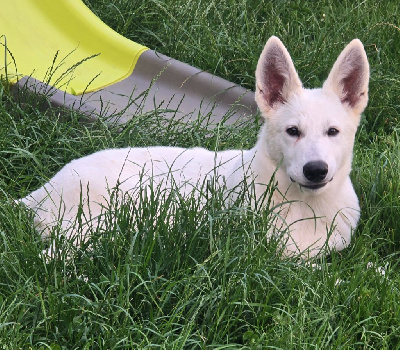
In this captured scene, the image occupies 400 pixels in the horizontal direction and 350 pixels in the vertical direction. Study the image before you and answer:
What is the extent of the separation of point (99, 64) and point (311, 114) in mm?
3041

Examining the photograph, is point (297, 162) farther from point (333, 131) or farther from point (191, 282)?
point (191, 282)

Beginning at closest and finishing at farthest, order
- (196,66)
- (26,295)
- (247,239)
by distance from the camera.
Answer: (26,295) → (247,239) → (196,66)

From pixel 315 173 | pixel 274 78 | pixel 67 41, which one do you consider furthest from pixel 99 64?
pixel 315 173

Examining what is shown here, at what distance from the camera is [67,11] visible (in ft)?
22.7

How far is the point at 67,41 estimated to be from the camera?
22.3 feet

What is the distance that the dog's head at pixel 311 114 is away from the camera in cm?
395

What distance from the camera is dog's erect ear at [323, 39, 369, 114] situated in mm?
4160

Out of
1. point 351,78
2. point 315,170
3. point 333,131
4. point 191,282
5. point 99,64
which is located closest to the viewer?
point 191,282

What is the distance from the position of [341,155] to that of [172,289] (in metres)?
1.21

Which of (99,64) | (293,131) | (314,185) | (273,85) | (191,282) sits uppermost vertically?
(99,64)

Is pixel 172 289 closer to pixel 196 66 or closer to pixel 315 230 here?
pixel 315 230

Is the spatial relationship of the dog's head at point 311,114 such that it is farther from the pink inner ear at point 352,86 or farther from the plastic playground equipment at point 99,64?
the plastic playground equipment at point 99,64

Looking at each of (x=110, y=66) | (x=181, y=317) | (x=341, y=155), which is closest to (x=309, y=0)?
(x=110, y=66)

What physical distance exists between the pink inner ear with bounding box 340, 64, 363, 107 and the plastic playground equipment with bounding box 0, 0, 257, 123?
71.9 inches
